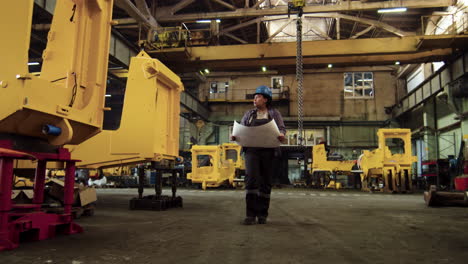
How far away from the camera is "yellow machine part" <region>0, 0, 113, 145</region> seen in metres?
2.16

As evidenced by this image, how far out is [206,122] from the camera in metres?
24.6

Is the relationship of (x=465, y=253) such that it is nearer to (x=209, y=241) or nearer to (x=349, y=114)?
(x=209, y=241)

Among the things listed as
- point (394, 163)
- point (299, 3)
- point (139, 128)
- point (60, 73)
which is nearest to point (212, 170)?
point (394, 163)

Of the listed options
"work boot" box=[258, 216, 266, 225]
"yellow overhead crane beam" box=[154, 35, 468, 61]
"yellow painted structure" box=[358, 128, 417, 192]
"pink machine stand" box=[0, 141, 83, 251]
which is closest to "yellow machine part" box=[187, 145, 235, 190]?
"yellow overhead crane beam" box=[154, 35, 468, 61]

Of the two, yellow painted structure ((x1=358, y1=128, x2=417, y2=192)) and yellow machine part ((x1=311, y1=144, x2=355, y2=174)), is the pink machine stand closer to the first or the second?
yellow painted structure ((x1=358, y1=128, x2=417, y2=192))

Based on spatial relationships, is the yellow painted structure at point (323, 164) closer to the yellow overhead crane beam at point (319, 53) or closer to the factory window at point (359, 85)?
the yellow overhead crane beam at point (319, 53)

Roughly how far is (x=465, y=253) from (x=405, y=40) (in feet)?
43.6

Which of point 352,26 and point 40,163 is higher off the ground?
point 352,26

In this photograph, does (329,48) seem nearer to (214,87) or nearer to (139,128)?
(139,128)

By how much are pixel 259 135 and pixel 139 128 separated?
200 cm

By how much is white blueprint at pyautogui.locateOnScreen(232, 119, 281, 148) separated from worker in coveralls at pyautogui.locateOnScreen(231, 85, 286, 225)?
7 centimetres

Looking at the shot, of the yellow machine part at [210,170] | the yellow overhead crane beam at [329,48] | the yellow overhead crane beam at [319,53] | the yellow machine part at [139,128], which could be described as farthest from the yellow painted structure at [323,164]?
the yellow machine part at [139,128]

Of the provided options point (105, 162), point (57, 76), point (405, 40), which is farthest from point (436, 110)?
point (57, 76)

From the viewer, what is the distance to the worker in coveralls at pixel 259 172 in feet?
10.9
